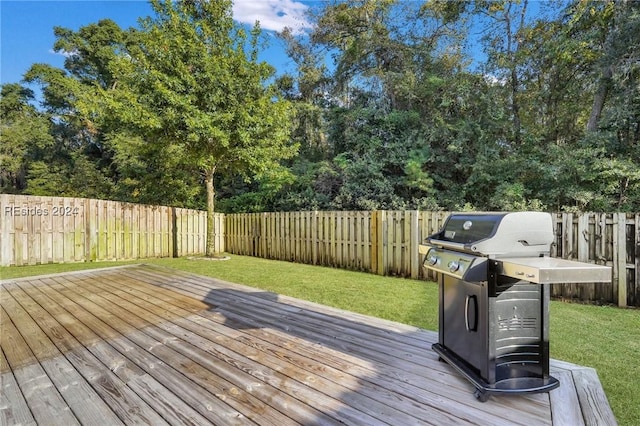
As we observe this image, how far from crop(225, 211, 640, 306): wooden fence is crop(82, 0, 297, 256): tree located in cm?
135

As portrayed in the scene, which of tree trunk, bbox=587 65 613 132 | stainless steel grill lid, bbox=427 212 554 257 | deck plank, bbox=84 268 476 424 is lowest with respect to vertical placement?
deck plank, bbox=84 268 476 424

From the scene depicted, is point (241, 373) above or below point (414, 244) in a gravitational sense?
below

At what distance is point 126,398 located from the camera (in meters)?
1.68

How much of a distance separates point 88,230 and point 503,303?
27.4 ft

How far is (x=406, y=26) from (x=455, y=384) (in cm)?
1171

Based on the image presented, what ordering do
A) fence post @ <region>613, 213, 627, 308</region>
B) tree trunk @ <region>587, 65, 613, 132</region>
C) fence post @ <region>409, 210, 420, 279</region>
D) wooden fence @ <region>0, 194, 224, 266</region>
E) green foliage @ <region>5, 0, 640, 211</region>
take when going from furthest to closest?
tree trunk @ <region>587, 65, 613, 132</region> < green foliage @ <region>5, 0, 640, 211</region> < wooden fence @ <region>0, 194, 224, 266</region> < fence post @ <region>409, 210, 420, 279</region> < fence post @ <region>613, 213, 627, 308</region>

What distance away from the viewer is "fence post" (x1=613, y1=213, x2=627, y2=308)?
3744 millimetres

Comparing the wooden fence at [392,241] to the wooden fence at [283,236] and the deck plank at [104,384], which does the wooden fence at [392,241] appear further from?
the deck plank at [104,384]

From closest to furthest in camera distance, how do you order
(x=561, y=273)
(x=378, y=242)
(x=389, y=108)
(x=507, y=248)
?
(x=561, y=273)
(x=507, y=248)
(x=378, y=242)
(x=389, y=108)

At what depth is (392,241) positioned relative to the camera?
18.3 ft

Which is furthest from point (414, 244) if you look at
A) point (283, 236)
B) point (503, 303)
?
point (503, 303)

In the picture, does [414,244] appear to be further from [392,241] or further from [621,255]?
[621,255]

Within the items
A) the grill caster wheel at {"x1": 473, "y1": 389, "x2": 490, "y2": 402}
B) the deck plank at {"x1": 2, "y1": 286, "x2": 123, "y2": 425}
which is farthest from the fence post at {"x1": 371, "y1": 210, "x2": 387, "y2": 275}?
the deck plank at {"x1": 2, "y1": 286, "x2": 123, "y2": 425}

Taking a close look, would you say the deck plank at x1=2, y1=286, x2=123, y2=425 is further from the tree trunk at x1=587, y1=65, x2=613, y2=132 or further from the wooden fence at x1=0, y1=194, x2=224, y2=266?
the tree trunk at x1=587, y1=65, x2=613, y2=132
